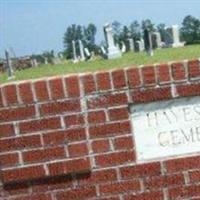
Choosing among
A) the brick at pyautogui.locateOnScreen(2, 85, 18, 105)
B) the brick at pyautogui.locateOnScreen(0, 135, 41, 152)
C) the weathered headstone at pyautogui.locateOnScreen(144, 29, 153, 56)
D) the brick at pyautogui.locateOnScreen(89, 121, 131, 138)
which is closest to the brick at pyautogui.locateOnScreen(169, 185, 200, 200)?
the brick at pyautogui.locateOnScreen(89, 121, 131, 138)

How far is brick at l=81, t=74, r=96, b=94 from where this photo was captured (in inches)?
183

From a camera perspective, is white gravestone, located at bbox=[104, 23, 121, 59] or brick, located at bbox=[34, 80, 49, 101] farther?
white gravestone, located at bbox=[104, 23, 121, 59]

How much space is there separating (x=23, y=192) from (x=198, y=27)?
263 feet

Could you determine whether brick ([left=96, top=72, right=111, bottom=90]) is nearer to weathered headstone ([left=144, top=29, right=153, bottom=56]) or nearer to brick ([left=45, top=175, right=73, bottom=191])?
brick ([left=45, top=175, right=73, bottom=191])

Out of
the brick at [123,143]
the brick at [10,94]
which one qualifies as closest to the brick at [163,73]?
the brick at [123,143]

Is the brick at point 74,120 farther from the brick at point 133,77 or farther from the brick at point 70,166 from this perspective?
the brick at point 133,77

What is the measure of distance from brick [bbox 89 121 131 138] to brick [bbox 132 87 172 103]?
6.8 inches

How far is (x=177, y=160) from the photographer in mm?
4727

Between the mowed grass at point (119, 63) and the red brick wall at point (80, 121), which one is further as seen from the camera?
the mowed grass at point (119, 63)

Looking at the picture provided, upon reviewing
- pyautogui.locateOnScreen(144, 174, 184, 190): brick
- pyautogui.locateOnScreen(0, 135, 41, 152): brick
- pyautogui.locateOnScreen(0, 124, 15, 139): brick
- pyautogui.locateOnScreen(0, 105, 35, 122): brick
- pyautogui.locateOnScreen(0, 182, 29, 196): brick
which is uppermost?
pyautogui.locateOnScreen(0, 105, 35, 122): brick

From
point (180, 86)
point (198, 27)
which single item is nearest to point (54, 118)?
point (180, 86)

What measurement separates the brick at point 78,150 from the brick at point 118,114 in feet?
0.84

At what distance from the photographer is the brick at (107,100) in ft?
15.3

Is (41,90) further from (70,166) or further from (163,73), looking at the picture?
(163,73)
